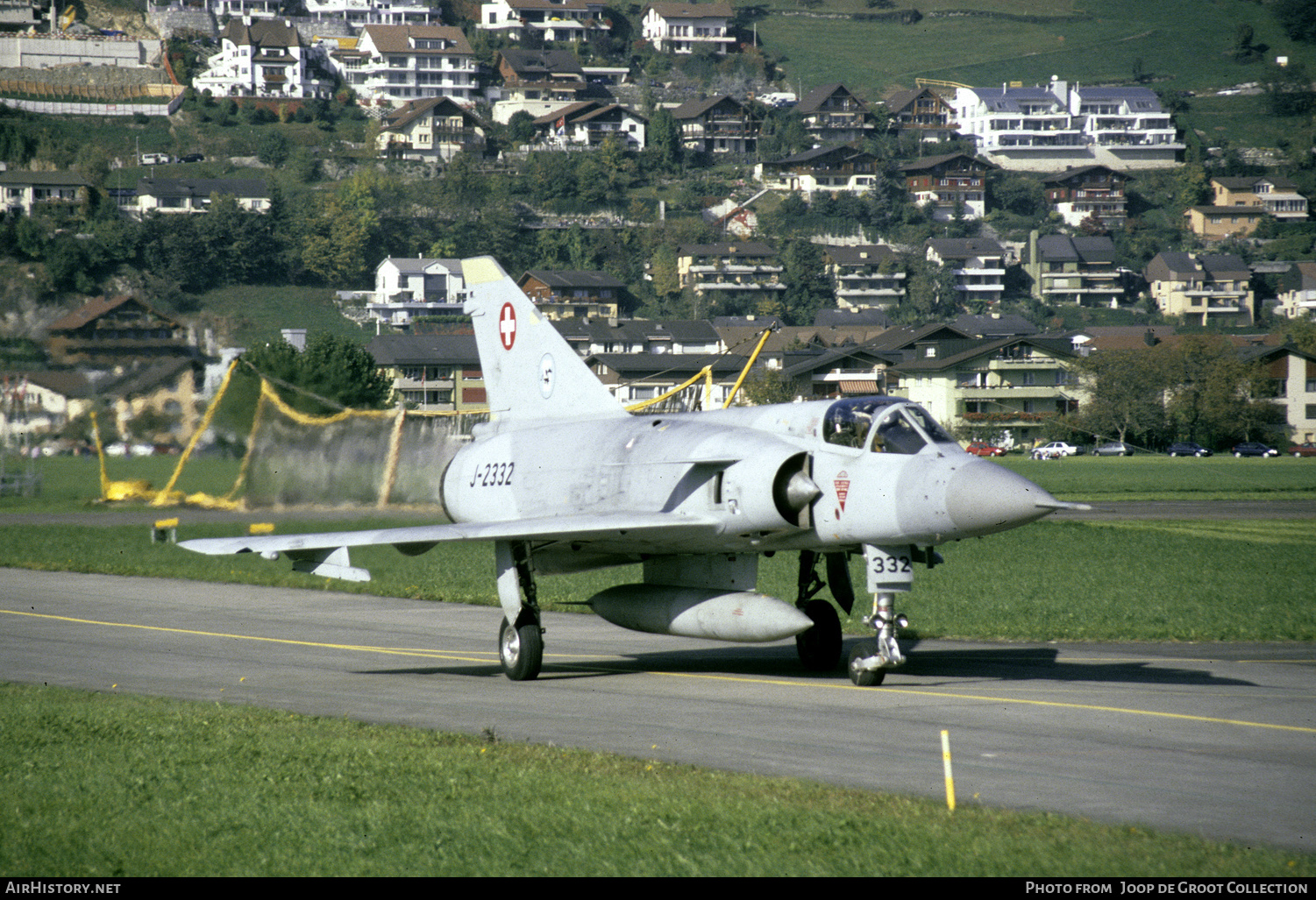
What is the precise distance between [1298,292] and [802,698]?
19914 centimetres

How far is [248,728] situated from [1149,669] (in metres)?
10.4

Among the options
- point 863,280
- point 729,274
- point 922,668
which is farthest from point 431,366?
point 863,280

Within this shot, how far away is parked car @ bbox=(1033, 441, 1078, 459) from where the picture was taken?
9838 centimetres

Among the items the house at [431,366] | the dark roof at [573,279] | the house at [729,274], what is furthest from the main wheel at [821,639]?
the house at [729,274]

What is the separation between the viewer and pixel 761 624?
14828 millimetres

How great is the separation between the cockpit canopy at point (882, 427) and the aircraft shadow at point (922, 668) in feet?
9.11

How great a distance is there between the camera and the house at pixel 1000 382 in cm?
10488

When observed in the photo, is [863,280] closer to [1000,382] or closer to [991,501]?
[1000,382]

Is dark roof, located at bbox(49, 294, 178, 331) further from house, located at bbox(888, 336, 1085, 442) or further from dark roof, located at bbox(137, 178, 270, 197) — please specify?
dark roof, located at bbox(137, 178, 270, 197)

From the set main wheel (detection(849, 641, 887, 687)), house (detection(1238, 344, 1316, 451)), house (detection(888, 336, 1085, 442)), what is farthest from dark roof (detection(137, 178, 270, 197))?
main wheel (detection(849, 641, 887, 687))

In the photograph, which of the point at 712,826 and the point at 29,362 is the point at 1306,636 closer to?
the point at 712,826

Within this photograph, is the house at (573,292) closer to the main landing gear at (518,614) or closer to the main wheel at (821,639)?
the main landing gear at (518,614)

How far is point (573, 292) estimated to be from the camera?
163 metres
